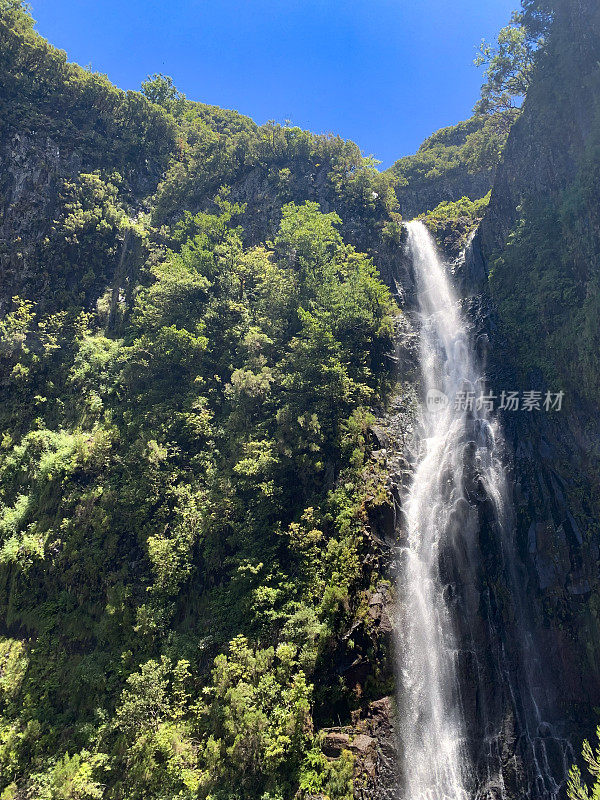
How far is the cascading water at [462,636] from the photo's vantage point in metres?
12.8

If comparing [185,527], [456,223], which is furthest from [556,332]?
[185,527]

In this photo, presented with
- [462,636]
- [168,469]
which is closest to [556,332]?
[462,636]

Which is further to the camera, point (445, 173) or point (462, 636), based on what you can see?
point (445, 173)


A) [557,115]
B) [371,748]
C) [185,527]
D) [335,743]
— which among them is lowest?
[371,748]

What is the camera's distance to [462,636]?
15.0 meters

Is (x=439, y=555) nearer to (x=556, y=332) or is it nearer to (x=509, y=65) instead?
(x=556, y=332)

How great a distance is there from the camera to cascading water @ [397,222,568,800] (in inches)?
502

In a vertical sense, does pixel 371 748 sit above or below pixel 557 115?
below

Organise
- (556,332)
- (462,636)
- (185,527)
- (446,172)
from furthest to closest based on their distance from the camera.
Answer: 1. (446,172)
2. (556,332)
3. (185,527)
4. (462,636)

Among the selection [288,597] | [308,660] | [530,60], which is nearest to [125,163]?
[530,60]

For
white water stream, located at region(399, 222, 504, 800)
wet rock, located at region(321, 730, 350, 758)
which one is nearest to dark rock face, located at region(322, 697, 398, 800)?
wet rock, located at region(321, 730, 350, 758)

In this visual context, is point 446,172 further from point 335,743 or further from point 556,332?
point 335,743

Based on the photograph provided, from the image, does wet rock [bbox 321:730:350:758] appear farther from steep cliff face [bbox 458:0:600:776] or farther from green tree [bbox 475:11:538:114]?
green tree [bbox 475:11:538:114]

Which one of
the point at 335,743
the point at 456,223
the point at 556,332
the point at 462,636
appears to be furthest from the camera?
the point at 456,223
